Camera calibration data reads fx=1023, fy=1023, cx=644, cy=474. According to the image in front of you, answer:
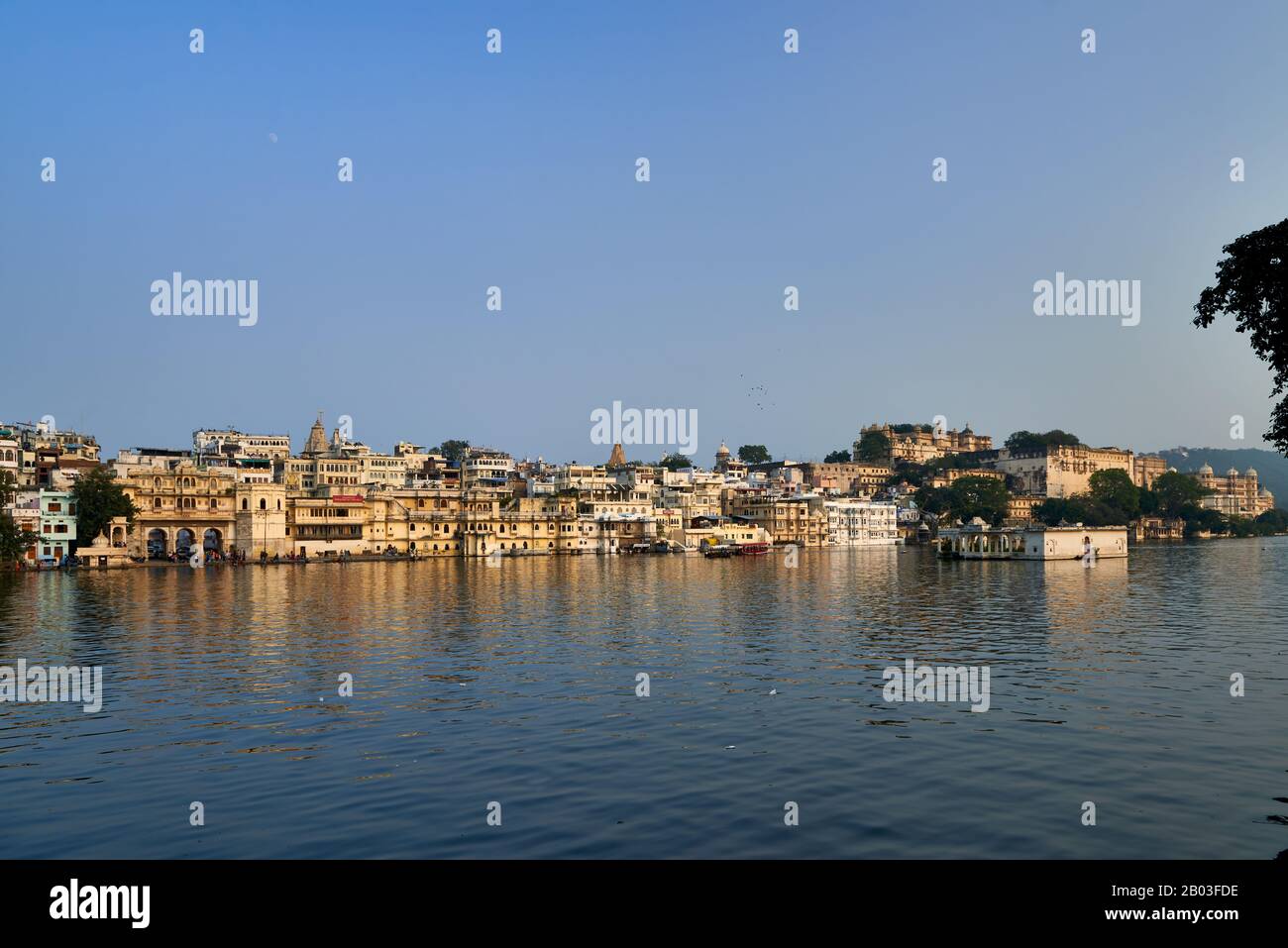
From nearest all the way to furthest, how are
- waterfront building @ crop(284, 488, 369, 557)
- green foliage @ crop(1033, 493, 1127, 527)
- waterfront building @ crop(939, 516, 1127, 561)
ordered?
waterfront building @ crop(939, 516, 1127, 561)
waterfront building @ crop(284, 488, 369, 557)
green foliage @ crop(1033, 493, 1127, 527)

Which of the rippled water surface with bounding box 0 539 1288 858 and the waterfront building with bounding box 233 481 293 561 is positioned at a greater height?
the waterfront building with bounding box 233 481 293 561

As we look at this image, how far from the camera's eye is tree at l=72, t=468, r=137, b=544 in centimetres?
8950

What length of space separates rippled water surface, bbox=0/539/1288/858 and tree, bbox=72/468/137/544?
167 feet

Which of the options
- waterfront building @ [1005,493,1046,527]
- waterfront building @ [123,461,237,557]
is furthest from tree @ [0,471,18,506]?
waterfront building @ [1005,493,1046,527]

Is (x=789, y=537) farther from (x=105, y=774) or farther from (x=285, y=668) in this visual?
(x=105, y=774)

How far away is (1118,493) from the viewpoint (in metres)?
185

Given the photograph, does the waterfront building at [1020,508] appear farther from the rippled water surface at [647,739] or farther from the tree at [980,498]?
the rippled water surface at [647,739]
